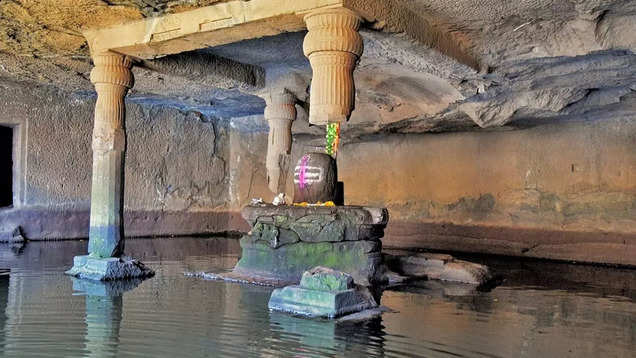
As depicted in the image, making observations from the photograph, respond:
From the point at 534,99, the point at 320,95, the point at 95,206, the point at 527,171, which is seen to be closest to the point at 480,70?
the point at 534,99

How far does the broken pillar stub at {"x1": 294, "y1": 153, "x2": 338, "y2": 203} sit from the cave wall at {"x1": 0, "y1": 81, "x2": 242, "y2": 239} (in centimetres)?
564

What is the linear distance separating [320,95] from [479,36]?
2203 mm

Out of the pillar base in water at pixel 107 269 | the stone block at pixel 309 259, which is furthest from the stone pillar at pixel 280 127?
the pillar base in water at pixel 107 269

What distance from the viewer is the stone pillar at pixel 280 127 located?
8562 millimetres

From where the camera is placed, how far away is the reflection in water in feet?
11.5

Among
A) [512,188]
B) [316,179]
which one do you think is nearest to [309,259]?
[316,179]

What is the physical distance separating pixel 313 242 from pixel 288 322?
224 cm

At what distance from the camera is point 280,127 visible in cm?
859

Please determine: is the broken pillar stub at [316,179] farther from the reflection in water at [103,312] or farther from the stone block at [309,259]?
the reflection in water at [103,312]

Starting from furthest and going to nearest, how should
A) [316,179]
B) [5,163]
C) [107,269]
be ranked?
[5,163] < [316,179] < [107,269]

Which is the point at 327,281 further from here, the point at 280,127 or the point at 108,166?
the point at 280,127

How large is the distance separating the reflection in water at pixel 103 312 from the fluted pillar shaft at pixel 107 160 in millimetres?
589

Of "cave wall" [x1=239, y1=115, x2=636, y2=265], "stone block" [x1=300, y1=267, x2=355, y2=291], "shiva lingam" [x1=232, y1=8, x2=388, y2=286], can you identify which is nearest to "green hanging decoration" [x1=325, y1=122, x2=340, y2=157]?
"shiva lingam" [x1=232, y1=8, x2=388, y2=286]

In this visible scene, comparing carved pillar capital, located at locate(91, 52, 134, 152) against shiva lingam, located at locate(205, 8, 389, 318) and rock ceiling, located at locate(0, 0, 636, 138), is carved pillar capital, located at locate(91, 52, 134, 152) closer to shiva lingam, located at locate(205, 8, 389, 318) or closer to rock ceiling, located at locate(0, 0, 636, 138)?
rock ceiling, located at locate(0, 0, 636, 138)
